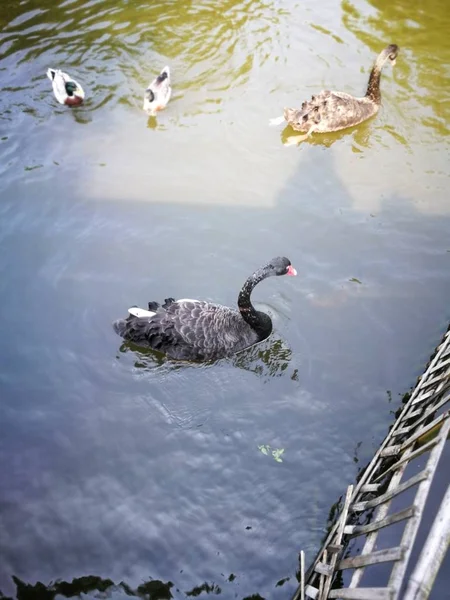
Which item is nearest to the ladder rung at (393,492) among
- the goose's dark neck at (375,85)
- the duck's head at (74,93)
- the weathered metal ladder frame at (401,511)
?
the weathered metal ladder frame at (401,511)

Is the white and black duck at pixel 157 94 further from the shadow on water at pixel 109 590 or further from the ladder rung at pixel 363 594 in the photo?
the ladder rung at pixel 363 594

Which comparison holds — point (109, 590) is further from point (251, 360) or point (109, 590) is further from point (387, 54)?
A: point (387, 54)

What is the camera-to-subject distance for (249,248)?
6.14 metres

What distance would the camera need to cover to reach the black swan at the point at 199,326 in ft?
16.5

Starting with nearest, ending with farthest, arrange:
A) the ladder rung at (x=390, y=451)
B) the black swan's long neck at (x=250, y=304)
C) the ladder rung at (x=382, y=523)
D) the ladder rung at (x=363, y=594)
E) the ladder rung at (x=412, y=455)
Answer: the ladder rung at (x=363, y=594)
the ladder rung at (x=382, y=523)
the ladder rung at (x=412, y=455)
the ladder rung at (x=390, y=451)
the black swan's long neck at (x=250, y=304)

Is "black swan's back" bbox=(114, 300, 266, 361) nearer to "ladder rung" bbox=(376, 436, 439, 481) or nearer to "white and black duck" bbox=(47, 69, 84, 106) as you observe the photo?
"ladder rung" bbox=(376, 436, 439, 481)

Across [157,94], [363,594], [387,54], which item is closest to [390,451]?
[363,594]

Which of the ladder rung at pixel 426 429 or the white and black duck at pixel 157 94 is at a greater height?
the white and black duck at pixel 157 94

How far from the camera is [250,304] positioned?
5125 millimetres

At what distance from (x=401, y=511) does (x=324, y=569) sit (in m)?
0.81

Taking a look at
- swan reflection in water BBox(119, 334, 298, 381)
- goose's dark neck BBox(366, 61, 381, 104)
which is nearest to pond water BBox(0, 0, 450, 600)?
swan reflection in water BBox(119, 334, 298, 381)

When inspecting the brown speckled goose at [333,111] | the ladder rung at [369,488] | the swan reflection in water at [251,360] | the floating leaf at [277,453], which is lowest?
the floating leaf at [277,453]

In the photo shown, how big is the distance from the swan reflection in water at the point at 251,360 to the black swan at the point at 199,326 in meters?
0.11

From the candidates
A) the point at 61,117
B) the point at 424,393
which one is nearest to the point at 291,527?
the point at 424,393
